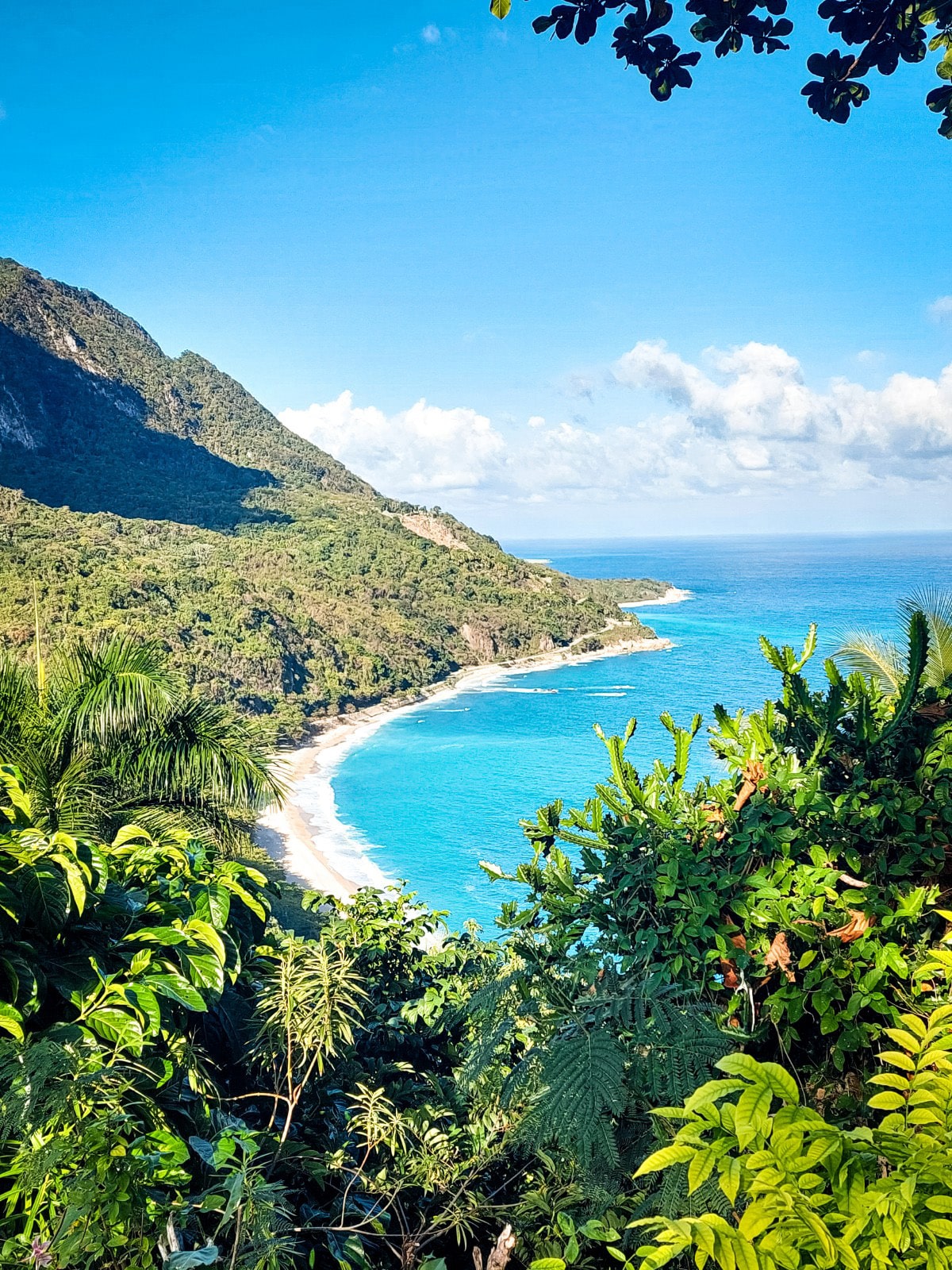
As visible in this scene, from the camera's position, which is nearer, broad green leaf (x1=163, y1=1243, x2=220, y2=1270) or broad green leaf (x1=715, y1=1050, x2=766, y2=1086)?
broad green leaf (x1=715, y1=1050, x2=766, y2=1086)

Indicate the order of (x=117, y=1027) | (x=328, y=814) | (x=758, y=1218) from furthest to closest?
(x=328, y=814) → (x=117, y=1027) → (x=758, y=1218)

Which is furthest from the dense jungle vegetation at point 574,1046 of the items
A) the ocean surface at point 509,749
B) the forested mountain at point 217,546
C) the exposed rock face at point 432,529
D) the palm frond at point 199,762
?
the exposed rock face at point 432,529

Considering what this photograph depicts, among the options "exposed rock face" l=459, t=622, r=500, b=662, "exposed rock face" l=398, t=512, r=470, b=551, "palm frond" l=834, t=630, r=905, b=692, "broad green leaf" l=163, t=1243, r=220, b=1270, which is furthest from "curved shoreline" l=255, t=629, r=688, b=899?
"exposed rock face" l=398, t=512, r=470, b=551

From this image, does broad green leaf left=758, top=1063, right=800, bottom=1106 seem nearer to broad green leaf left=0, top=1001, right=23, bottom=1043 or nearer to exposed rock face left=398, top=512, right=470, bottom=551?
broad green leaf left=0, top=1001, right=23, bottom=1043

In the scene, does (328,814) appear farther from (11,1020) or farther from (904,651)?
(11,1020)

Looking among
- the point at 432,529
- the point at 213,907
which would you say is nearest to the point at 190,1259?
the point at 213,907

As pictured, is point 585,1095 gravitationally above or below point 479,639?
above

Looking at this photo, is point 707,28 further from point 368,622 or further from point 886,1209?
point 368,622
